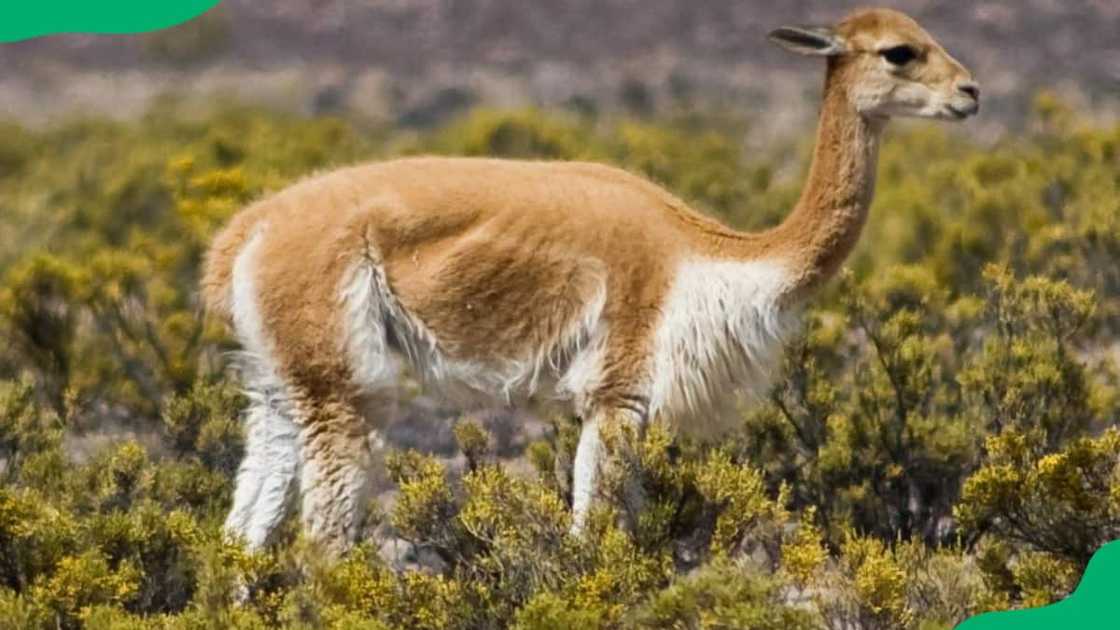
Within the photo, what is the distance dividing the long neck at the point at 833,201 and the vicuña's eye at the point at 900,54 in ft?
0.62

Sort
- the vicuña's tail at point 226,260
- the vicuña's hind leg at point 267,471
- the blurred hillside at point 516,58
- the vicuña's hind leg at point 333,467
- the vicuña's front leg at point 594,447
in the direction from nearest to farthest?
the vicuña's front leg at point 594,447, the vicuña's hind leg at point 333,467, the vicuña's hind leg at point 267,471, the vicuña's tail at point 226,260, the blurred hillside at point 516,58

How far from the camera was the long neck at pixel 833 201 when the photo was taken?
7.36 meters

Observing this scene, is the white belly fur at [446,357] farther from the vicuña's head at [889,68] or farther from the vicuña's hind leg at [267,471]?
the vicuña's head at [889,68]

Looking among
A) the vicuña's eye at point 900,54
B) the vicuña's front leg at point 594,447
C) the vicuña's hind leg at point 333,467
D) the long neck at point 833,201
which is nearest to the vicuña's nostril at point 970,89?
the vicuña's eye at point 900,54

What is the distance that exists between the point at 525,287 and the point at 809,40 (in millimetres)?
1271

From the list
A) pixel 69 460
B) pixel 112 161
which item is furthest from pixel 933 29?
pixel 69 460

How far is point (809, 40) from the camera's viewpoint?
24.3 feet

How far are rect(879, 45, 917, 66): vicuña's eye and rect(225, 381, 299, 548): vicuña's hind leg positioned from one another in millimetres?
2313

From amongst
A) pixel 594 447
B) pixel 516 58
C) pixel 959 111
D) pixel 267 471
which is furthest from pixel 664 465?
pixel 516 58

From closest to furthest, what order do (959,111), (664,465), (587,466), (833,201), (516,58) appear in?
(664,465) < (587,466) < (959,111) < (833,201) < (516,58)

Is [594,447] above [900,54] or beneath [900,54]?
beneath

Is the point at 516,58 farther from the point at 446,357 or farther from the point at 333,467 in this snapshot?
the point at 333,467

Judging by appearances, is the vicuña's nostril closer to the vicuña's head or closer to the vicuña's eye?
the vicuña's head

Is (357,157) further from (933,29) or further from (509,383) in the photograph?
(509,383)
